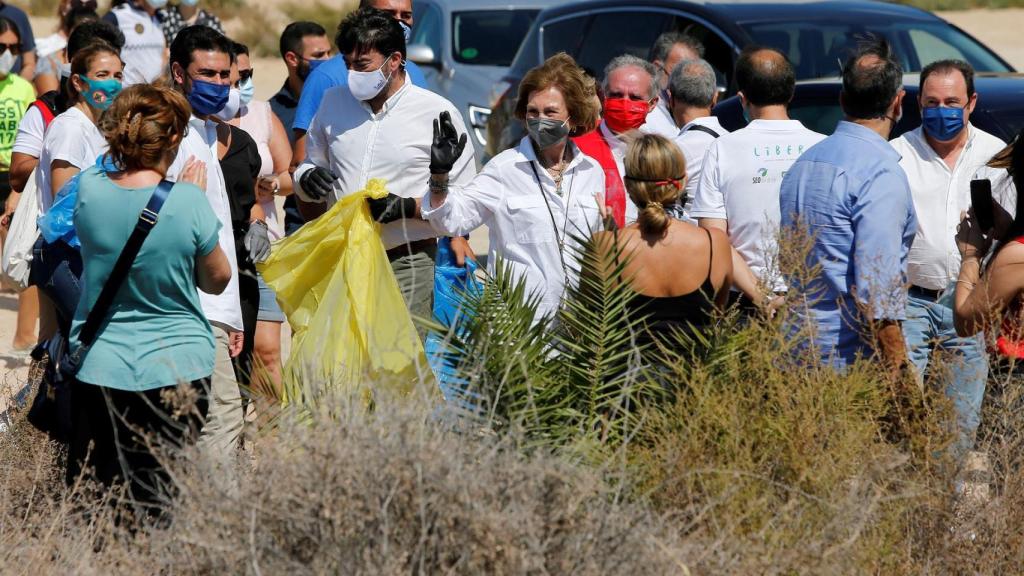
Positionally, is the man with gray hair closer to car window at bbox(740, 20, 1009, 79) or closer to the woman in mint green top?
→ the woman in mint green top

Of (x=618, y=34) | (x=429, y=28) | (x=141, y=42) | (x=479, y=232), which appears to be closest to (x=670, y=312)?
(x=618, y=34)

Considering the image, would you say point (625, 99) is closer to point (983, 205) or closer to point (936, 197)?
point (936, 197)

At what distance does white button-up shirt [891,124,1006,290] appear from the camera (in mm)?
Answer: 5188

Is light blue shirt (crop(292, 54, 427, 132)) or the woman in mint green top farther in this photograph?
light blue shirt (crop(292, 54, 427, 132))

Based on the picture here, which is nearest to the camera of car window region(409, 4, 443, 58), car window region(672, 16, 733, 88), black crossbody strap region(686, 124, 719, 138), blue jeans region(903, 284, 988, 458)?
blue jeans region(903, 284, 988, 458)

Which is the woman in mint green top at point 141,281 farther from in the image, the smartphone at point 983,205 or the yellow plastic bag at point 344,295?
the smartphone at point 983,205

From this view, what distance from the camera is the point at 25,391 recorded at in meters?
5.74

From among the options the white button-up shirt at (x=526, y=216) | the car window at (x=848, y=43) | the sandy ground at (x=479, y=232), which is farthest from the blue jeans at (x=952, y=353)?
the car window at (x=848, y=43)

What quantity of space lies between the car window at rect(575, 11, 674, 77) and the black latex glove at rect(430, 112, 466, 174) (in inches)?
200

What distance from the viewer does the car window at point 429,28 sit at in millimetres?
13408

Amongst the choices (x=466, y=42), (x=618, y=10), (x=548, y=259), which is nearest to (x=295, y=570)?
(x=548, y=259)

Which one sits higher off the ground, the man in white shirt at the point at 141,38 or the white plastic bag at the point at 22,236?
the white plastic bag at the point at 22,236

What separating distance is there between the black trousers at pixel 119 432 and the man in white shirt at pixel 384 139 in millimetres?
1336

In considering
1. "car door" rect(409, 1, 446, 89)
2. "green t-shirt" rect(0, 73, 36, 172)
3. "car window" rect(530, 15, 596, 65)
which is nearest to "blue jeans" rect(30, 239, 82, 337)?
"green t-shirt" rect(0, 73, 36, 172)
